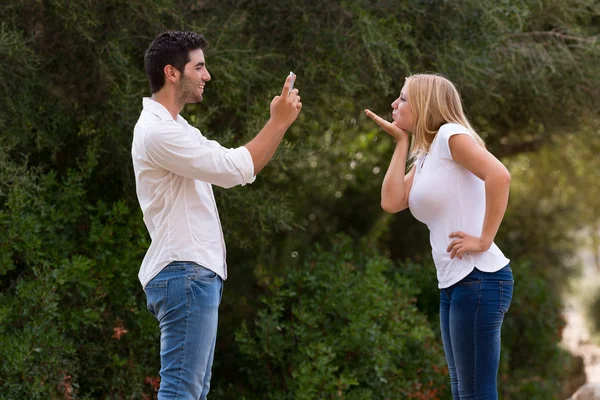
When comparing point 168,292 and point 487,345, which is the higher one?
point 168,292

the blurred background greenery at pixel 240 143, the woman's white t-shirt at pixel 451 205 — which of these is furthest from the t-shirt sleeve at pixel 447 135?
the blurred background greenery at pixel 240 143

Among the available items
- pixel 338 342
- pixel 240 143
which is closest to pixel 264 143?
pixel 240 143

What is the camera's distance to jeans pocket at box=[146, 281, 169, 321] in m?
2.57

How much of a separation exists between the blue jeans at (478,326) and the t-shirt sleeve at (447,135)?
41 centimetres

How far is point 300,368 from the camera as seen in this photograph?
4727mm

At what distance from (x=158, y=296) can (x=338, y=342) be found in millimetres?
2595

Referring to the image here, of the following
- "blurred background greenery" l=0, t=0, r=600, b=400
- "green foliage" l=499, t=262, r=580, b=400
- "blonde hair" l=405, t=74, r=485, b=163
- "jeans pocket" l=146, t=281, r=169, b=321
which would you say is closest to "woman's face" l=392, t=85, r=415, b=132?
"blonde hair" l=405, t=74, r=485, b=163

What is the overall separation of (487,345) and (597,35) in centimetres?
360

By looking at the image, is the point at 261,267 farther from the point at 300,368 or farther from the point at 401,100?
the point at 401,100

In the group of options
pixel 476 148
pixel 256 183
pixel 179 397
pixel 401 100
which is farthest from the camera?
pixel 256 183

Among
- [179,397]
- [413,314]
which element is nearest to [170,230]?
[179,397]

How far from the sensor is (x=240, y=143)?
182 inches

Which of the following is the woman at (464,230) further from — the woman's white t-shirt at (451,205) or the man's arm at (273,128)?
the man's arm at (273,128)

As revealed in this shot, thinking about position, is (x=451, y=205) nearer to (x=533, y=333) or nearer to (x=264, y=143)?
(x=264, y=143)
